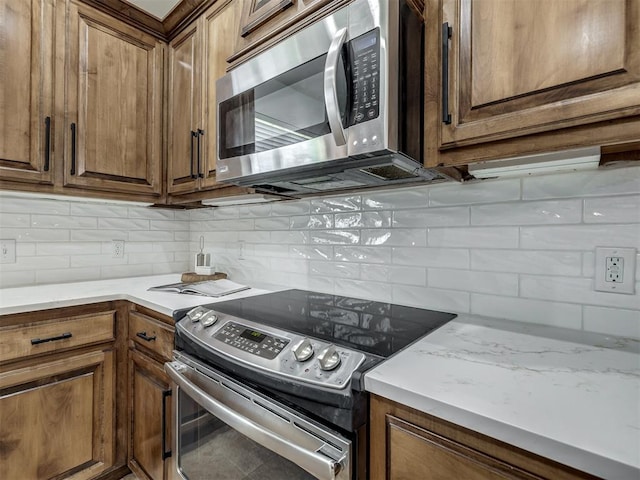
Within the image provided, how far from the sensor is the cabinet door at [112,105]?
5.18 feet

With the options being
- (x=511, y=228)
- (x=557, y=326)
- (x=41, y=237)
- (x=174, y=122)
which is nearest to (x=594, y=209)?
(x=511, y=228)

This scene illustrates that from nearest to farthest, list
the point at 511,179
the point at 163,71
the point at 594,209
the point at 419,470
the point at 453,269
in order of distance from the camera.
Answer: the point at 419,470 < the point at 594,209 < the point at 511,179 < the point at 453,269 < the point at 163,71

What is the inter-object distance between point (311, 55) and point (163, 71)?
4.29ft

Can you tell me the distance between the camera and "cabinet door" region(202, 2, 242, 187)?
1476mm

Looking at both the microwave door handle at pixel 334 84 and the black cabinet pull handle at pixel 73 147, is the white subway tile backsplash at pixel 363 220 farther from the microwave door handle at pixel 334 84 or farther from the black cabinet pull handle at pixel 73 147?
the black cabinet pull handle at pixel 73 147

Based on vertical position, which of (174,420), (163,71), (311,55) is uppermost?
(163,71)

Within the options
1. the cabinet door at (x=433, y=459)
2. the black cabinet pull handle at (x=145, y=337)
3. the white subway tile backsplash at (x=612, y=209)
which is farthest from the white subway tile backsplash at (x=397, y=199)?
the black cabinet pull handle at (x=145, y=337)

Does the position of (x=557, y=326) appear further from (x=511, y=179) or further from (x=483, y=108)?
(x=483, y=108)

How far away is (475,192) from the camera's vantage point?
111cm

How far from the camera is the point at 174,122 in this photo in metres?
1.80

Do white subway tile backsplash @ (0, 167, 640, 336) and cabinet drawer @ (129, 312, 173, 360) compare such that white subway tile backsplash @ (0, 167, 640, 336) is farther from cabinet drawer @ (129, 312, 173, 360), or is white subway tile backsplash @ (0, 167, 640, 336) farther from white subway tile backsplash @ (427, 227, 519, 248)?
cabinet drawer @ (129, 312, 173, 360)

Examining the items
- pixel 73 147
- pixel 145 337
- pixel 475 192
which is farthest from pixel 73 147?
pixel 475 192

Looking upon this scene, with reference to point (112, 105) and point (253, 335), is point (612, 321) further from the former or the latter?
point (112, 105)

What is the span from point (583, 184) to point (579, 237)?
153 mm
